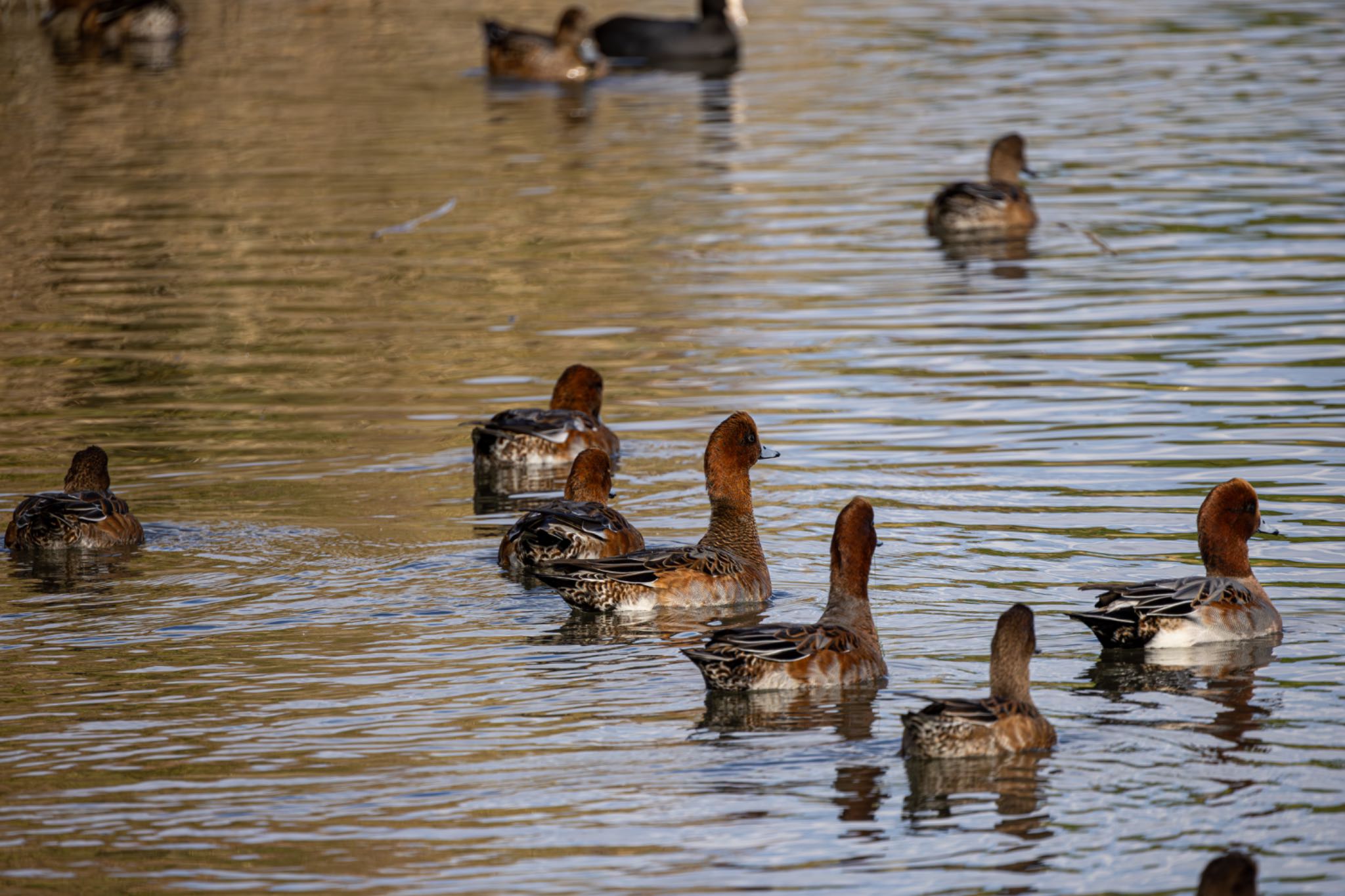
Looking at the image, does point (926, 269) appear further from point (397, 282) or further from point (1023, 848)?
point (1023, 848)

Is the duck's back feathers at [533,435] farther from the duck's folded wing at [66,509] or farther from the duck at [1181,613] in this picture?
the duck at [1181,613]

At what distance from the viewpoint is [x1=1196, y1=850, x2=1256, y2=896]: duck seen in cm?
671

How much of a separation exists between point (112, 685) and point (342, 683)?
110cm

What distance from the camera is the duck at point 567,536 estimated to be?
464 inches

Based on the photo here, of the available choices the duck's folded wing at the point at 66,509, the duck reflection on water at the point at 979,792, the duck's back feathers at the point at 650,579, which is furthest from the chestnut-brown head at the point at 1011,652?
the duck's folded wing at the point at 66,509

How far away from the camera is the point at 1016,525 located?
42.0 ft

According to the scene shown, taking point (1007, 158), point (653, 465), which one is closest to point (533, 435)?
point (653, 465)

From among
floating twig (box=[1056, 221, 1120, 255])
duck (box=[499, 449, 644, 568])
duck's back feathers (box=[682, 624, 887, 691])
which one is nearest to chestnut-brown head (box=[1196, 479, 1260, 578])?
duck's back feathers (box=[682, 624, 887, 691])

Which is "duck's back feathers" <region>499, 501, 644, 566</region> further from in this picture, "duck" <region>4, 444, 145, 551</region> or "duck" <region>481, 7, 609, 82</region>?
"duck" <region>481, 7, 609, 82</region>

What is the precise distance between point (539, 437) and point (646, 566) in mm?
4067

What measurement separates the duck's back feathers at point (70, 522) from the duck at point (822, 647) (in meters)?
4.19

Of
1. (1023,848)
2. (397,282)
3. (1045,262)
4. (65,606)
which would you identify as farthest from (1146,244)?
(1023,848)

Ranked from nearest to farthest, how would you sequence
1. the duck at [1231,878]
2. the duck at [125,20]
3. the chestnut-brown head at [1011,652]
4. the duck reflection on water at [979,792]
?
the duck at [1231,878] < the duck reflection on water at [979,792] < the chestnut-brown head at [1011,652] < the duck at [125,20]

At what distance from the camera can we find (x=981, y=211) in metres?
23.8
